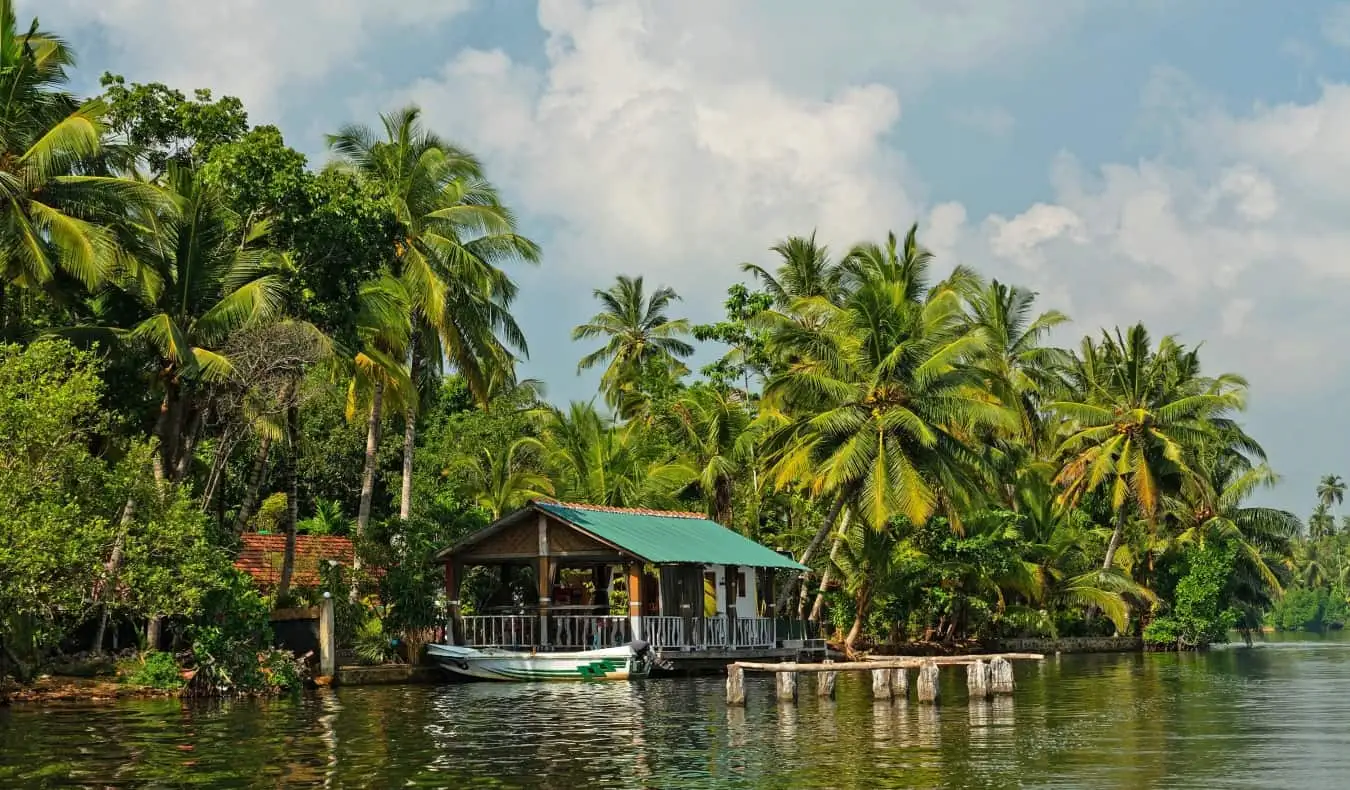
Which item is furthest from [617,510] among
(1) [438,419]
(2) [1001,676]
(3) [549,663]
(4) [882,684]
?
(1) [438,419]

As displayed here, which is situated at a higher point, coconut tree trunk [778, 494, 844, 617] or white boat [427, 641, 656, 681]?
coconut tree trunk [778, 494, 844, 617]

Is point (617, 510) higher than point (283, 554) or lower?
higher

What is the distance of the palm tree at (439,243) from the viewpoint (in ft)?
110

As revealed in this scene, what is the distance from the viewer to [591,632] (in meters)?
32.2

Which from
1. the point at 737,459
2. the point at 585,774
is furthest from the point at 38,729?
the point at 737,459

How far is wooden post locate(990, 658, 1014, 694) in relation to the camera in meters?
25.3

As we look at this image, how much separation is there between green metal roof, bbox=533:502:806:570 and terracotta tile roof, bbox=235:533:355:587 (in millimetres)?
6286

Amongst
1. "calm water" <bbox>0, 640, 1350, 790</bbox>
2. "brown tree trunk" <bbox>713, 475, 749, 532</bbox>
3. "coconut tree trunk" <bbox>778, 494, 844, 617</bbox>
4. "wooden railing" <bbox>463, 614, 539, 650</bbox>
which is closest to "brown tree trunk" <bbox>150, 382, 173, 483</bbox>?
"calm water" <bbox>0, 640, 1350, 790</bbox>

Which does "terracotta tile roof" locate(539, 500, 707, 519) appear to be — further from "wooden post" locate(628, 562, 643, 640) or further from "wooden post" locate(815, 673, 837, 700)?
"wooden post" locate(815, 673, 837, 700)

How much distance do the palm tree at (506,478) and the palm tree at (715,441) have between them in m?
5.39

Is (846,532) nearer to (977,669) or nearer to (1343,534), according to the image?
(977,669)

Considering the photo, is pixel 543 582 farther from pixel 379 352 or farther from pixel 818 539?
pixel 818 539

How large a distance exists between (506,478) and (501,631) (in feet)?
53.5

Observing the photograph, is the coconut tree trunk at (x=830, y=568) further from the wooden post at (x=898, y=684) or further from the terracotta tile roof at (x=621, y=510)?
the wooden post at (x=898, y=684)
